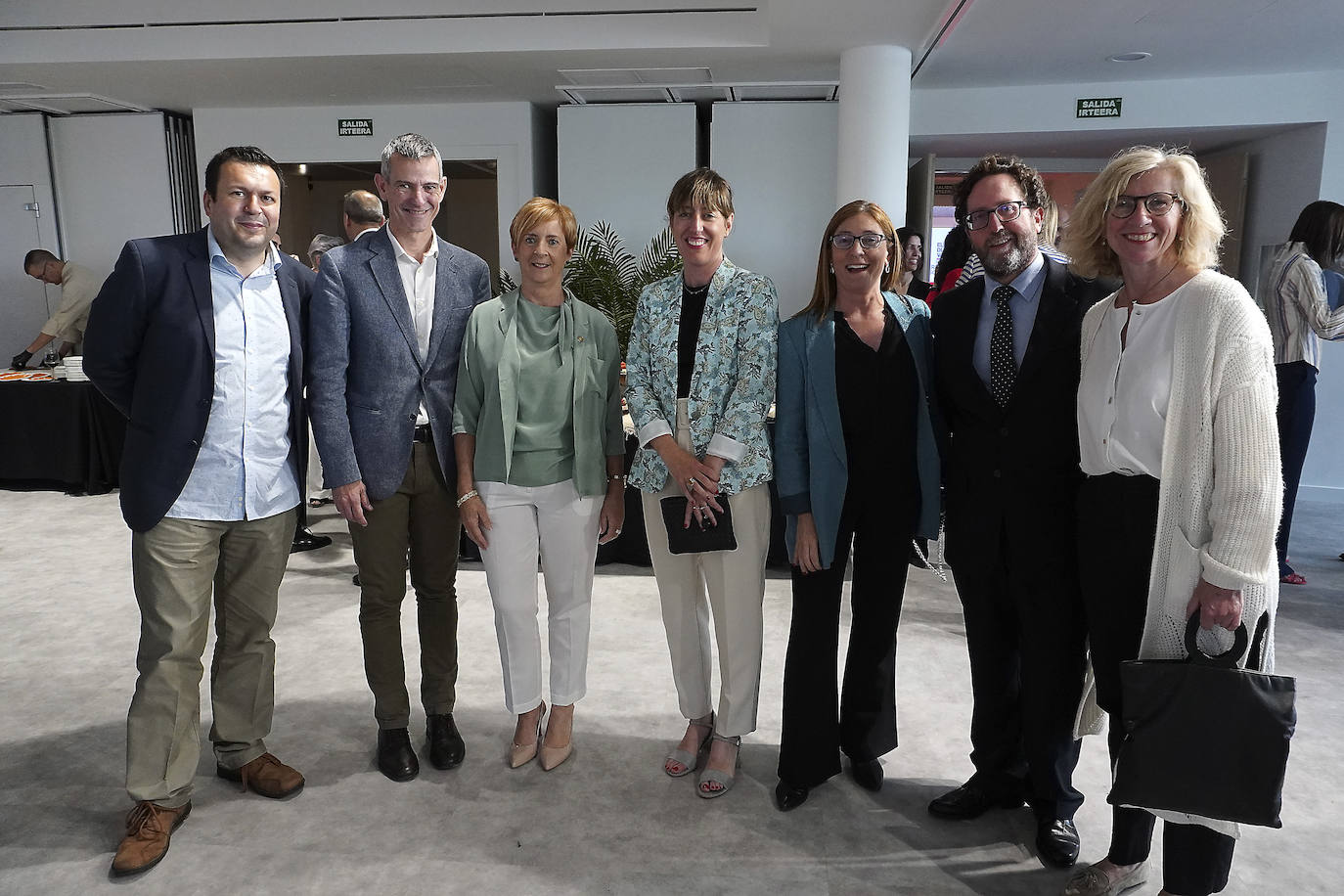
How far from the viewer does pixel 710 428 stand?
251 cm

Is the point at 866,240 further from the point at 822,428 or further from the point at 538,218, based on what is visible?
the point at 538,218

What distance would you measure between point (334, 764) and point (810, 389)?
1.96 m

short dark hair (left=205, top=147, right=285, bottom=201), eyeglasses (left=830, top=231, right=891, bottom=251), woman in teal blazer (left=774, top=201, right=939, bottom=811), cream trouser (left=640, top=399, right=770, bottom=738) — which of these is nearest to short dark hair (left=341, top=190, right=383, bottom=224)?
short dark hair (left=205, top=147, right=285, bottom=201)

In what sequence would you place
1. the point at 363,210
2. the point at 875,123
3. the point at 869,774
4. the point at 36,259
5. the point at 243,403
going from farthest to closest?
the point at 36,259 < the point at 875,123 < the point at 363,210 < the point at 869,774 < the point at 243,403

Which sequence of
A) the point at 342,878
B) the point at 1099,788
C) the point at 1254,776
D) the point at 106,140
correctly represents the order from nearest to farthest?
the point at 1254,776, the point at 342,878, the point at 1099,788, the point at 106,140

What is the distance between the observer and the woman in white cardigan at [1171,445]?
1.78 meters

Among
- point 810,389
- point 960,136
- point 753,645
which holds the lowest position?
point 753,645

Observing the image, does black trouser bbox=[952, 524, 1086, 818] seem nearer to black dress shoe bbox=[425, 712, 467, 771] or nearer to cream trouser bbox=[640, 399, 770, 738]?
cream trouser bbox=[640, 399, 770, 738]

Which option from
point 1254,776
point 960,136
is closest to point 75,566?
point 1254,776

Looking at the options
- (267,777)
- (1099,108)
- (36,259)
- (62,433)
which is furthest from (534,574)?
(36,259)

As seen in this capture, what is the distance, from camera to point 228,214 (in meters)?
2.33

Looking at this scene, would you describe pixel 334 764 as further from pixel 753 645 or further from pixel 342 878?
pixel 753 645

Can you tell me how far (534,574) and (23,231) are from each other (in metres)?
9.13

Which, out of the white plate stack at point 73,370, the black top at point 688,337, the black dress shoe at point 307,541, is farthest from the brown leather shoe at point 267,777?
the white plate stack at point 73,370
